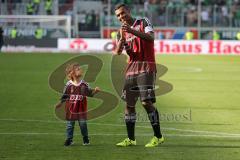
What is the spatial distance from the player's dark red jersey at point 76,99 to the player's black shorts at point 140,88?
2.05ft

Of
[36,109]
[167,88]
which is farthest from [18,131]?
[167,88]

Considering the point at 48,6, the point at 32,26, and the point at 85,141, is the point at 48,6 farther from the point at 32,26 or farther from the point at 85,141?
the point at 85,141

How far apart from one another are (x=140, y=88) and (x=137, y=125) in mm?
2718

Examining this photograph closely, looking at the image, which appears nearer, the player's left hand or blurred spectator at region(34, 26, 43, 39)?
the player's left hand

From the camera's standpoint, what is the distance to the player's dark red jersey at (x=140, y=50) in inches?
417

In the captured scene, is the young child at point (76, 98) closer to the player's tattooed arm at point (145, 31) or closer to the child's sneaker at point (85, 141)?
the child's sneaker at point (85, 141)

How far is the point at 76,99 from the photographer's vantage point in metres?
10.7

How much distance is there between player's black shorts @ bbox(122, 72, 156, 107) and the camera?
35.2ft

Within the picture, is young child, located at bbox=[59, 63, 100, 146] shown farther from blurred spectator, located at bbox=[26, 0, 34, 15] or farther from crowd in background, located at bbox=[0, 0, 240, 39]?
blurred spectator, located at bbox=[26, 0, 34, 15]

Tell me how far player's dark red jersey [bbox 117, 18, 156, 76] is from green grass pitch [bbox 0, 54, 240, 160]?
1224mm

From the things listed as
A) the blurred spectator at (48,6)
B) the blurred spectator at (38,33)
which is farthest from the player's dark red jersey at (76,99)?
the blurred spectator at (48,6)

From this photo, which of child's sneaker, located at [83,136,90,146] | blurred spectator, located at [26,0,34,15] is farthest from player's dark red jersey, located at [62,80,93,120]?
blurred spectator, located at [26,0,34,15]

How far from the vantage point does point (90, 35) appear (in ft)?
157

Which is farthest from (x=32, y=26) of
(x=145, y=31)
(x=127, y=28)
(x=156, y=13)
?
(x=127, y=28)
